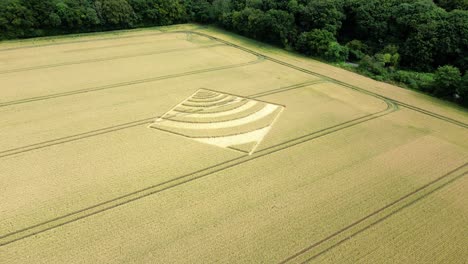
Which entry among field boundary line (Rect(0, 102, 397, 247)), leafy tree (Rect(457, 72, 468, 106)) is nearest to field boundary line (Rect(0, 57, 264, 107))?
field boundary line (Rect(0, 102, 397, 247))

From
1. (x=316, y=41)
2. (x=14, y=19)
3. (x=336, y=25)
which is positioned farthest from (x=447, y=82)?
(x=14, y=19)

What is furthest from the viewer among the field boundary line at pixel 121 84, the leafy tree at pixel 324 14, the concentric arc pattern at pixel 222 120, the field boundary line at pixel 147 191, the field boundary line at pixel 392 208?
the leafy tree at pixel 324 14

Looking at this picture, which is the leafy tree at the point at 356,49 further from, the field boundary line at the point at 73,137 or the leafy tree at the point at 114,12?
the leafy tree at the point at 114,12

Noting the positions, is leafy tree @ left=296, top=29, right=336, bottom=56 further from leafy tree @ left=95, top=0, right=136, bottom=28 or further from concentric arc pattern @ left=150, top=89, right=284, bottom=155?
leafy tree @ left=95, top=0, right=136, bottom=28

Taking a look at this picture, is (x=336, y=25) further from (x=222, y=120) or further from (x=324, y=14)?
(x=222, y=120)

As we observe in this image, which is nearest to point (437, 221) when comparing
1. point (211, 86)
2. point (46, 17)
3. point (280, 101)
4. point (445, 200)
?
point (445, 200)

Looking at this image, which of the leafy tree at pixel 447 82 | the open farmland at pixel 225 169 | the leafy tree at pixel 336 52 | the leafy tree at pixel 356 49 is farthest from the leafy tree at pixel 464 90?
the leafy tree at pixel 336 52

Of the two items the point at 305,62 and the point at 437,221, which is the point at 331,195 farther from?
the point at 305,62
